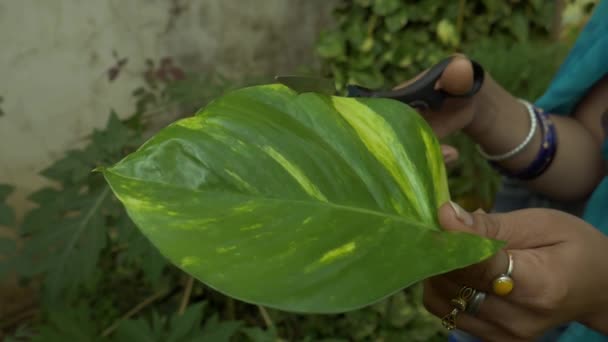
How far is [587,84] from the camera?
1.97 feet

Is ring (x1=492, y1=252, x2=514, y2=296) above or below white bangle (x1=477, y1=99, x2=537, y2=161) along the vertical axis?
above

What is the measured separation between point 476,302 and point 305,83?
0.18 m

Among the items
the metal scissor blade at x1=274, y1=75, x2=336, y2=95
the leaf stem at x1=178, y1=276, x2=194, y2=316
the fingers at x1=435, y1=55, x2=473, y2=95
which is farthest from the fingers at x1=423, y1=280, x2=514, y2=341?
the leaf stem at x1=178, y1=276, x2=194, y2=316

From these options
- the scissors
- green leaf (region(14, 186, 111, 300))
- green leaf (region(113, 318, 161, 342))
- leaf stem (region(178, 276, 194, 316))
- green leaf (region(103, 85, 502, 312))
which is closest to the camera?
green leaf (region(103, 85, 502, 312))

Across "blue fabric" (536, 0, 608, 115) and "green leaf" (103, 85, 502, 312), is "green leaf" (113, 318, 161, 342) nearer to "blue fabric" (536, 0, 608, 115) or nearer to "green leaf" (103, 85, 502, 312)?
"green leaf" (103, 85, 502, 312)

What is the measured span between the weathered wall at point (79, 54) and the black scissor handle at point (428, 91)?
0.92 m

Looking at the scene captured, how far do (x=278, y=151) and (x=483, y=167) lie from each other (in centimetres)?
117

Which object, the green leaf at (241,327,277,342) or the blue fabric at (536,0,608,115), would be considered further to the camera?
the green leaf at (241,327,277,342)

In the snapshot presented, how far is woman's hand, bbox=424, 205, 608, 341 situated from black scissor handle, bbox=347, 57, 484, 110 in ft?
0.74

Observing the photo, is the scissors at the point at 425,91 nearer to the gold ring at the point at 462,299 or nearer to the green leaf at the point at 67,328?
the gold ring at the point at 462,299

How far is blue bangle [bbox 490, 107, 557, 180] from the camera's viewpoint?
61 centimetres

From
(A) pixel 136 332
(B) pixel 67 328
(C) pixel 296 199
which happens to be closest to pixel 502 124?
(C) pixel 296 199

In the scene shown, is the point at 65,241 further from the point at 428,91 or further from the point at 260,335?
the point at 428,91

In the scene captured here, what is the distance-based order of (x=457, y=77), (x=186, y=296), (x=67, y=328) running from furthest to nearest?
(x=186, y=296), (x=67, y=328), (x=457, y=77)
